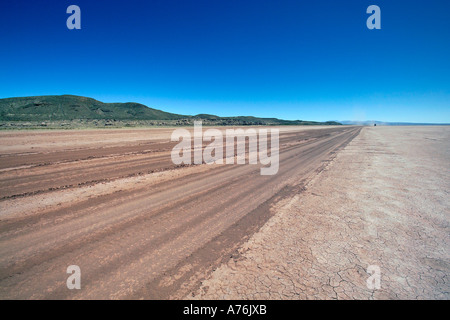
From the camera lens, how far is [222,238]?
11.5ft

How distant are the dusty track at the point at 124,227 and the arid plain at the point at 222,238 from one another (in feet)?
0.07

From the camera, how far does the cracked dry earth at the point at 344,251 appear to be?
95.2 inches

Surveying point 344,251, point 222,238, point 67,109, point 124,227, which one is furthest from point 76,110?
point 344,251

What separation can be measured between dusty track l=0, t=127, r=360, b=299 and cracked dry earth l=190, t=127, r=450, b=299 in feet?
1.34

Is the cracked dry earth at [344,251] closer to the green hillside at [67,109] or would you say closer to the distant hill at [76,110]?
the distant hill at [76,110]

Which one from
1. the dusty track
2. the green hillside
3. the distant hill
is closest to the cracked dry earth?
the dusty track

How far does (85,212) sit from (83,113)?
146441mm

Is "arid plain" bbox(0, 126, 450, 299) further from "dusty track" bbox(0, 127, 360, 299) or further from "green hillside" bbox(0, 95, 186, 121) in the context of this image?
"green hillside" bbox(0, 95, 186, 121)

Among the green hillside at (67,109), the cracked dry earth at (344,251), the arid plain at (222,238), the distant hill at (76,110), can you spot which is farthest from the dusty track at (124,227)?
the green hillside at (67,109)

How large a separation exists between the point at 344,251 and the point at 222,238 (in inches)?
77.8
